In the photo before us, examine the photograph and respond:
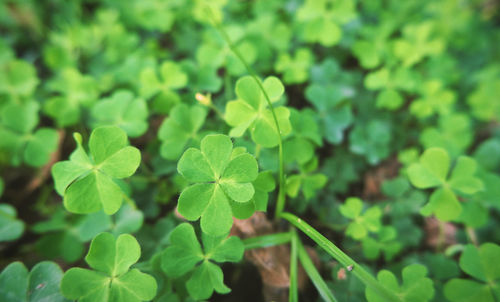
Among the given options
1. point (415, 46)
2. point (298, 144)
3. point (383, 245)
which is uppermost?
point (415, 46)

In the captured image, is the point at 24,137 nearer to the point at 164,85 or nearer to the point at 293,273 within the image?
the point at 164,85

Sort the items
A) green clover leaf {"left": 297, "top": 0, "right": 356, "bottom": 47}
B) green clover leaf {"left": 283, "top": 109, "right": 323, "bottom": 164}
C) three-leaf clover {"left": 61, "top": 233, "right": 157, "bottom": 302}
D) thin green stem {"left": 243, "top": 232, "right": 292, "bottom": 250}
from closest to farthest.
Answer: three-leaf clover {"left": 61, "top": 233, "right": 157, "bottom": 302} < thin green stem {"left": 243, "top": 232, "right": 292, "bottom": 250} < green clover leaf {"left": 283, "top": 109, "right": 323, "bottom": 164} < green clover leaf {"left": 297, "top": 0, "right": 356, "bottom": 47}

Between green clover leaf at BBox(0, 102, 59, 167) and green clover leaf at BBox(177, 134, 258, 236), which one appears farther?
green clover leaf at BBox(0, 102, 59, 167)

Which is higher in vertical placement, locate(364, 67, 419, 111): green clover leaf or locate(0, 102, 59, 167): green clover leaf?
locate(364, 67, 419, 111): green clover leaf

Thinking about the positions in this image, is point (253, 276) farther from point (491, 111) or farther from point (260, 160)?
point (491, 111)

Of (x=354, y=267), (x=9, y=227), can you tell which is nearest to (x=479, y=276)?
(x=354, y=267)

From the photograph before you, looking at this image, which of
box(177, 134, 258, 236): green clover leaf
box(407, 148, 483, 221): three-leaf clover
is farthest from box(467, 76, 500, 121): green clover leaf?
box(177, 134, 258, 236): green clover leaf

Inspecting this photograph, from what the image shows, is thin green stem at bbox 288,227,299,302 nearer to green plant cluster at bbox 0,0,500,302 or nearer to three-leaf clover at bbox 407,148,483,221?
green plant cluster at bbox 0,0,500,302
